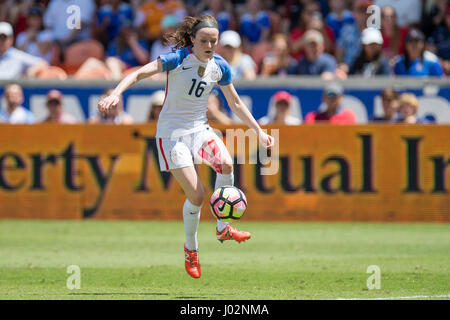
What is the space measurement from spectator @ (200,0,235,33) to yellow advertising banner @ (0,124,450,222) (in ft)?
13.6

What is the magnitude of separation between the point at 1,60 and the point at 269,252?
329 inches

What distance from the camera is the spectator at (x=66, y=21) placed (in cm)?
1870

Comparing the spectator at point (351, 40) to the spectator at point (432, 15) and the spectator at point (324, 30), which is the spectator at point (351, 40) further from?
the spectator at point (432, 15)

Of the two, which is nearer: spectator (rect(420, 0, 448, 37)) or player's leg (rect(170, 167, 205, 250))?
player's leg (rect(170, 167, 205, 250))

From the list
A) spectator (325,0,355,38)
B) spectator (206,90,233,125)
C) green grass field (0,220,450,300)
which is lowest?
green grass field (0,220,450,300)

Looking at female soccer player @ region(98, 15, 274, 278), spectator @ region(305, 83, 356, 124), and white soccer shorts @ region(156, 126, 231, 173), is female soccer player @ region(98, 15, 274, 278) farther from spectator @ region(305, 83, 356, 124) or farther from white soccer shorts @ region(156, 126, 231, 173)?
spectator @ region(305, 83, 356, 124)

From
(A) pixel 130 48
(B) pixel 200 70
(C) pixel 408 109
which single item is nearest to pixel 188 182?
(B) pixel 200 70

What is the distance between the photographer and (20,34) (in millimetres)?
19250

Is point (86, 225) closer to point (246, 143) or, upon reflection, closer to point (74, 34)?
point (246, 143)

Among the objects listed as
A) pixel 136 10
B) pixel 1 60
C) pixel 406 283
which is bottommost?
pixel 406 283

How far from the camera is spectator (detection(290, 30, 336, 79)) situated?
16.3 m

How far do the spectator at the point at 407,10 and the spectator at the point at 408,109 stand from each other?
2.73 metres

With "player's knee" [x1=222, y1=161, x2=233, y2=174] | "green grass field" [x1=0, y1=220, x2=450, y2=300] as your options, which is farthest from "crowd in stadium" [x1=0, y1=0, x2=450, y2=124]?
"player's knee" [x1=222, y1=161, x2=233, y2=174]

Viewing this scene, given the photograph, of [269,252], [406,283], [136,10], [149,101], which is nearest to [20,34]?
[136,10]
